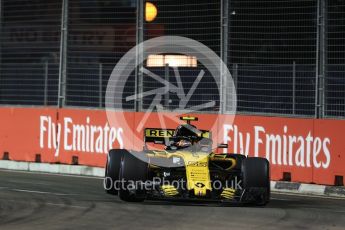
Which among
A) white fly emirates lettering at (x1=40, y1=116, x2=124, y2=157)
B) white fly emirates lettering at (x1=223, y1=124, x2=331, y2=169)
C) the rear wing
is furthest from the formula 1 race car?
white fly emirates lettering at (x1=40, y1=116, x2=124, y2=157)

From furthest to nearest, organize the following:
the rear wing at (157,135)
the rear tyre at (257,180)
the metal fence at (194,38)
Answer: the metal fence at (194,38), the rear wing at (157,135), the rear tyre at (257,180)

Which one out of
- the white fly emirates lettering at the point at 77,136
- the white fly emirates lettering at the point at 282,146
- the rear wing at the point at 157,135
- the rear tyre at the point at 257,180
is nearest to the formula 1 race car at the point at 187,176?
the rear tyre at the point at 257,180

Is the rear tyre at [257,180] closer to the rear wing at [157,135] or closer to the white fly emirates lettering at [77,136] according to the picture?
the rear wing at [157,135]

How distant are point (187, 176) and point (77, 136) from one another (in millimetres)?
6805

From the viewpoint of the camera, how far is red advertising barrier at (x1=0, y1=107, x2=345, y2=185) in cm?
1531

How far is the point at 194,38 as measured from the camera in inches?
690

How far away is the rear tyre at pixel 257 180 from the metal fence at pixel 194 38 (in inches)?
141

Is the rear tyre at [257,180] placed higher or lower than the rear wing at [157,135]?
lower

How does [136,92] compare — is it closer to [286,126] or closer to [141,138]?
[141,138]

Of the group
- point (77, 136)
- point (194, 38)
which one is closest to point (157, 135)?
point (194, 38)

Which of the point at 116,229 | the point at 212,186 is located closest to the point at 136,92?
the point at 212,186

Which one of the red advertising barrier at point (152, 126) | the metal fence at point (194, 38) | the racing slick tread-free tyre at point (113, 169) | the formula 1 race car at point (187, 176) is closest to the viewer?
the formula 1 race car at point (187, 176)

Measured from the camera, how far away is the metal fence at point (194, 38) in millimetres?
15617

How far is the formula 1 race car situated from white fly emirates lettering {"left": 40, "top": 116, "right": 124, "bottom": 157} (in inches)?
206
